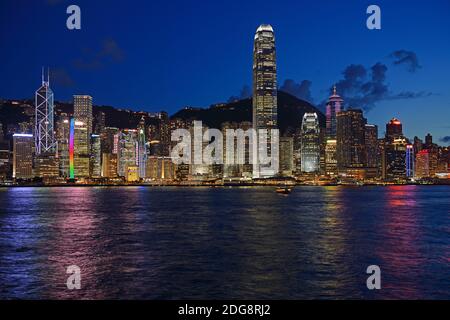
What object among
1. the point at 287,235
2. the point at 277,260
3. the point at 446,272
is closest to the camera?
Result: the point at 446,272

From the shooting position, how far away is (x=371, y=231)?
52.3 m

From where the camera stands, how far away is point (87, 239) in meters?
45.7

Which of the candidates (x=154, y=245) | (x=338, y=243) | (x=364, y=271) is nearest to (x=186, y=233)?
(x=154, y=245)

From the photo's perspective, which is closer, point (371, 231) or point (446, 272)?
point (446, 272)

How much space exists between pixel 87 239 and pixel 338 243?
2121cm
